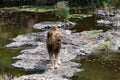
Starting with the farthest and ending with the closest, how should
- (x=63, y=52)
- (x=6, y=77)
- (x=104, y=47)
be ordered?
(x=104, y=47)
(x=63, y=52)
(x=6, y=77)

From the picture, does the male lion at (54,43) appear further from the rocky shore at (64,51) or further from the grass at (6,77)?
the grass at (6,77)

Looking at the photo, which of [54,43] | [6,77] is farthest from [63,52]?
[6,77]

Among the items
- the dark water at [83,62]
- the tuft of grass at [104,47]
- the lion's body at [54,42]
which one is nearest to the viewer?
the dark water at [83,62]

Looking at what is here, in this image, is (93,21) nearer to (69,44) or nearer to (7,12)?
(69,44)

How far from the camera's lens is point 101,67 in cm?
1683

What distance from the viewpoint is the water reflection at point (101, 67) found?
1518cm

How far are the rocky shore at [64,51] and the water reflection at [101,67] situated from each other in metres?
0.49

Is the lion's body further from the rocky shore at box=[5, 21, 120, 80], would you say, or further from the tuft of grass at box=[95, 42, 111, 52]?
the tuft of grass at box=[95, 42, 111, 52]

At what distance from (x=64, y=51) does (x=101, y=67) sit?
11.5 ft

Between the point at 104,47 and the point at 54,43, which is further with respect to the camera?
the point at 104,47

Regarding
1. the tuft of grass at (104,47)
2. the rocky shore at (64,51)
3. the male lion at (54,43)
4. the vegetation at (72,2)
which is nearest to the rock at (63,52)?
the rocky shore at (64,51)

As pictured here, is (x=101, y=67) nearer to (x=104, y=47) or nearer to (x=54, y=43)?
(x=54, y=43)

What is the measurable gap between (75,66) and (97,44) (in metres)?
4.80

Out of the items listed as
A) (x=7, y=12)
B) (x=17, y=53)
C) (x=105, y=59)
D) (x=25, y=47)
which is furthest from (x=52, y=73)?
(x=7, y=12)
